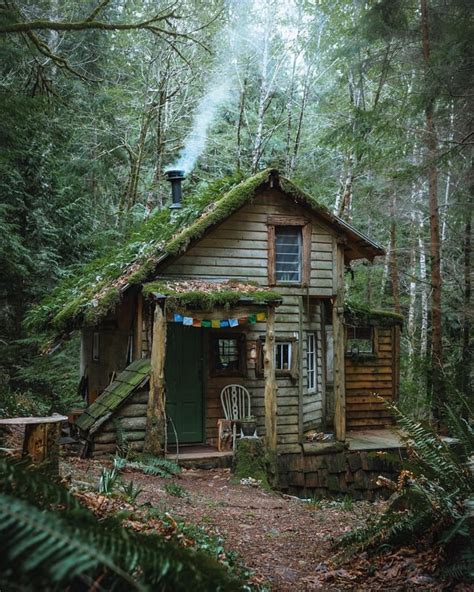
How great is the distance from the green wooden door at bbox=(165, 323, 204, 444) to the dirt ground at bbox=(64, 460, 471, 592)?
1704 mm

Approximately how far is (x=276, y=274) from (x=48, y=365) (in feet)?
24.0

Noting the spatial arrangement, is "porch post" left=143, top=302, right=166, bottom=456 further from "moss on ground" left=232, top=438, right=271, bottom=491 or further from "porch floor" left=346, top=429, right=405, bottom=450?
"porch floor" left=346, top=429, right=405, bottom=450

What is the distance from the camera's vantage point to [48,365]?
15.9 metres

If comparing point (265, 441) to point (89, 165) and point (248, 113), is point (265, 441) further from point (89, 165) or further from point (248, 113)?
point (248, 113)

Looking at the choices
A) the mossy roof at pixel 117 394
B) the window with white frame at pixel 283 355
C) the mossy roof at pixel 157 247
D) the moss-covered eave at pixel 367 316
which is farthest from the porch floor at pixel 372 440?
the mossy roof at pixel 117 394

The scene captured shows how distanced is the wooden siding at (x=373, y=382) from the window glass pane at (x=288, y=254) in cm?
354

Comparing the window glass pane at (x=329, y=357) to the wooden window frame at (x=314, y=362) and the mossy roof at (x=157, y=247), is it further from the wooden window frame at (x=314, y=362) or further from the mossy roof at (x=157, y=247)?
the mossy roof at (x=157, y=247)

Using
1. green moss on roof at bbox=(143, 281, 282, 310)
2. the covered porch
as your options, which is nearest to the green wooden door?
the covered porch

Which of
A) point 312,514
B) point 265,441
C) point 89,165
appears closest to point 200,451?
point 265,441

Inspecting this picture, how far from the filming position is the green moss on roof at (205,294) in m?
9.99

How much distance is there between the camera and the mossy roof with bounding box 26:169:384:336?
1074 centimetres

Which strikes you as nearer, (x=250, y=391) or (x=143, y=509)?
(x=143, y=509)

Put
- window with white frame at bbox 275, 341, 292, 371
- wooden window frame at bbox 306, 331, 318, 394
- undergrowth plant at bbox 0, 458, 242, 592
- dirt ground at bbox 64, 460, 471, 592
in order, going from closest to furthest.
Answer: undergrowth plant at bbox 0, 458, 242, 592, dirt ground at bbox 64, 460, 471, 592, window with white frame at bbox 275, 341, 292, 371, wooden window frame at bbox 306, 331, 318, 394

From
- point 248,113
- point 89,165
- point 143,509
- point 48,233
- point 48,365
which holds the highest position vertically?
point 248,113
